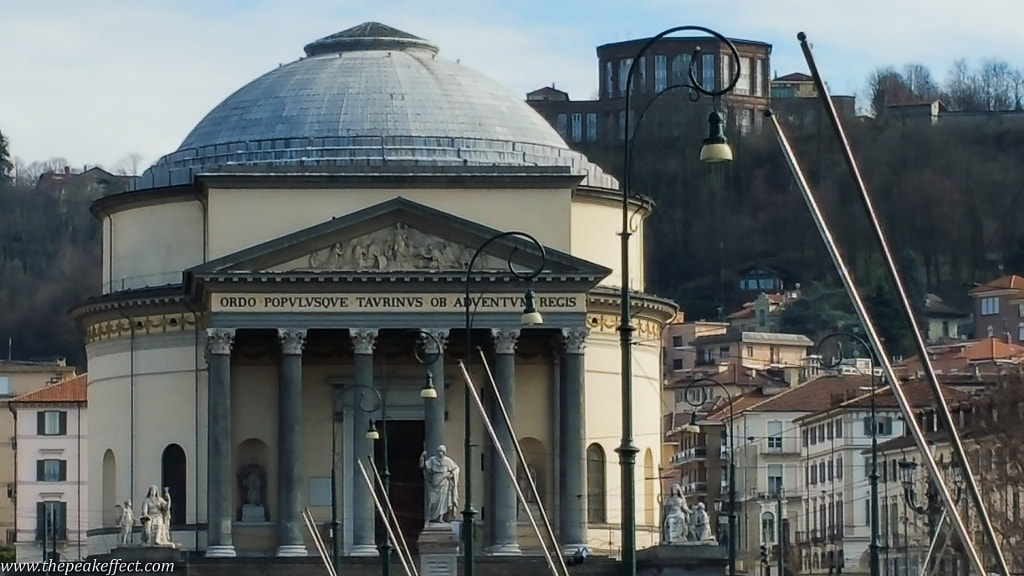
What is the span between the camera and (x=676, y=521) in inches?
4013

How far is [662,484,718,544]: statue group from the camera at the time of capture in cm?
10169

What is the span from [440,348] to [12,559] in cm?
4611

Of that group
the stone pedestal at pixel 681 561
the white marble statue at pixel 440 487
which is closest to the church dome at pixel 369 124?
the stone pedestal at pixel 681 561

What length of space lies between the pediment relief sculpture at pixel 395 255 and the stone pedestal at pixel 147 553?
8.33 meters

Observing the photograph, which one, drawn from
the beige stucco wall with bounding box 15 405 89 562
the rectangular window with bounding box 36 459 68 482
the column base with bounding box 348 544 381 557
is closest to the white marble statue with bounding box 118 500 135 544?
the column base with bounding box 348 544 381 557

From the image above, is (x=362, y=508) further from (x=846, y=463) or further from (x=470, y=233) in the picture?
(x=846, y=463)

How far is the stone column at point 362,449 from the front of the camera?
104312 millimetres

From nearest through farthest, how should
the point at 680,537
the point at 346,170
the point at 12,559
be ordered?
the point at 680,537 < the point at 346,170 < the point at 12,559

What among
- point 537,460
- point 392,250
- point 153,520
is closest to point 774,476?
point 537,460

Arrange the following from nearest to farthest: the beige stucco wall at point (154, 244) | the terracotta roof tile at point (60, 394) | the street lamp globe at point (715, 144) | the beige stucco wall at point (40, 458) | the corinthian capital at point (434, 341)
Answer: the street lamp globe at point (715, 144)
the corinthian capital at point (434, 341)
the beige stucco wall at point (154, 244)
the beige stucco wall at point (40, 458)
the terracotta roof tile at point (60, 394)

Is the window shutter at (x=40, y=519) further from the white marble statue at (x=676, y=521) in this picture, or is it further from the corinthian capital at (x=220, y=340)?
the white marble statue at (x=676, y=521)

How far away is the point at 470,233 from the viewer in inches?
4131

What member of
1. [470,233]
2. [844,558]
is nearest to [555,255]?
[470,233]

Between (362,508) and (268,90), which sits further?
(268,90)
